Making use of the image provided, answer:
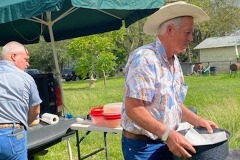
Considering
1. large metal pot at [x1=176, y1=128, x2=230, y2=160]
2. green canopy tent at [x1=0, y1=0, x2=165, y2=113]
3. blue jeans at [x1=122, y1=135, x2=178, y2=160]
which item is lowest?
blue jeans at [x1=122, y1=135, x2=178, y2=160]

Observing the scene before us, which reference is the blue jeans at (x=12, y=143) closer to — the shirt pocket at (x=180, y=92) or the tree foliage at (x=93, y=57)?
the shirt pocket at (x=180, y=92)

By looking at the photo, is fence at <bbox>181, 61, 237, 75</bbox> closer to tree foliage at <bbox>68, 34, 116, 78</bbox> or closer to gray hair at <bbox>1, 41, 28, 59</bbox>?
tree foliage at <bbox>68, 34, 116, 78</bbox>

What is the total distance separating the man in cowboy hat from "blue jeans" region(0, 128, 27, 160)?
132 centimetres

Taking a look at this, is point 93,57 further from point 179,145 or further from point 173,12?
point 179,145

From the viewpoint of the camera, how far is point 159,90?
7.77 feet

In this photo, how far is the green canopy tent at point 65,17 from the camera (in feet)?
13.6

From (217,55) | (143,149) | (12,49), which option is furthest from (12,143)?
(217,55)

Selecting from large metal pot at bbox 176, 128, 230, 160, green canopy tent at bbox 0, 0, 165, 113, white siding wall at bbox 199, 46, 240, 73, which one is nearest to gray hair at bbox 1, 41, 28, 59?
green canopy tent at bbox 0, 0, 165, 113

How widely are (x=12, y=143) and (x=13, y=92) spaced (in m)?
0.47

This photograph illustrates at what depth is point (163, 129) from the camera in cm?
221

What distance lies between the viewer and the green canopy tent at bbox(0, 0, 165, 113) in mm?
4160

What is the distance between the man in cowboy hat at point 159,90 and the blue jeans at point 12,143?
1323mm

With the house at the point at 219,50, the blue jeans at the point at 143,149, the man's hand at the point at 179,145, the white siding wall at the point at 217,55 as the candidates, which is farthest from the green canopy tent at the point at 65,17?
the white siding wall at the point at 217,55

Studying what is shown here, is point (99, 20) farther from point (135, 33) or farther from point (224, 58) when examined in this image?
point (224, 58)
